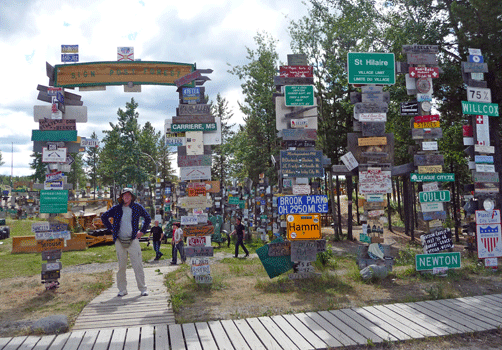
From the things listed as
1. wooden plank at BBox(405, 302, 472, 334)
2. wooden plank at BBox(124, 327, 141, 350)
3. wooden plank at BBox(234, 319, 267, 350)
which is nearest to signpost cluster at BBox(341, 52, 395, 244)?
wooden plank at BBox(405, 302, 472, 334)

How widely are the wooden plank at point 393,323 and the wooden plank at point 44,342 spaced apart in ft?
14.7

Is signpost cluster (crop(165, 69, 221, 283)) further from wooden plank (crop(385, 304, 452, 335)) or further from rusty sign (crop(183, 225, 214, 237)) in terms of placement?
wooden plank (crop(385, 304, 452, 335))

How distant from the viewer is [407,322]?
5.25 m

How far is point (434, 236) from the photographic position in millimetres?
8547

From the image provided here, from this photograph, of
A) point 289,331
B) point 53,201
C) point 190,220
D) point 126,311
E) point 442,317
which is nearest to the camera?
point 289,331

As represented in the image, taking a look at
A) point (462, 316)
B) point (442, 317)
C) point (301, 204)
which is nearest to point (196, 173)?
point (301, 204)

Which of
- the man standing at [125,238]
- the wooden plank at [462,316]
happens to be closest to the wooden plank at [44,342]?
the man standing at [125,238]

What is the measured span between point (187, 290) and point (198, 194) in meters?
2.14

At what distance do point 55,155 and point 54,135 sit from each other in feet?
1.53

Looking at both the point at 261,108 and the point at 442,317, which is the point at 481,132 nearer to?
the point at 442,317

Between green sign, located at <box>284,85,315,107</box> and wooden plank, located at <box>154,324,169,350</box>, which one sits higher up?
green sign, located at <box>284,85,315,107</box>

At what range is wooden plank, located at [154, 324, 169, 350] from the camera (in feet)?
14.5

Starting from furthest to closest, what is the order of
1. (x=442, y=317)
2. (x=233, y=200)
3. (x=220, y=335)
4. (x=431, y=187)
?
(x=233, y=200) < (x=431, y=187) < (x=442, y=317) < (x=220, y=335)

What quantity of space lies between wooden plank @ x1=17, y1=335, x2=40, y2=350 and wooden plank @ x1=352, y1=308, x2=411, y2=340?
179 inches
